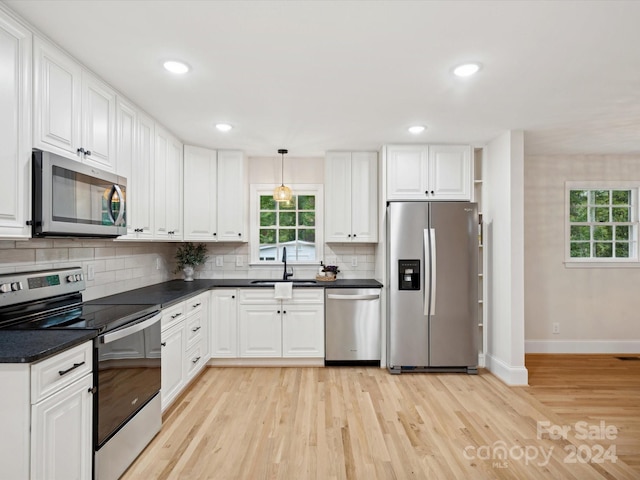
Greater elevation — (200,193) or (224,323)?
(200,193)

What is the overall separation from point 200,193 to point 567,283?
4521 millimetres

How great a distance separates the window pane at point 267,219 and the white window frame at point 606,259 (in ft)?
11.9

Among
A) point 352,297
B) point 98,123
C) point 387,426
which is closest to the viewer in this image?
point 98,123

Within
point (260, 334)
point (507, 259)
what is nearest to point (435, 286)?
point (507, 259)

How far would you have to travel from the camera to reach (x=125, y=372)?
2.08 meters

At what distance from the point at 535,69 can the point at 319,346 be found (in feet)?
10.1

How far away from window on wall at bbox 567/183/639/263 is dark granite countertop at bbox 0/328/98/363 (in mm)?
5092

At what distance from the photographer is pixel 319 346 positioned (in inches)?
156

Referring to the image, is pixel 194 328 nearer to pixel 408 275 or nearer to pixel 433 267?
pixel 408 275

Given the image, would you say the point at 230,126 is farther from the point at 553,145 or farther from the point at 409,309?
the point at 553,145

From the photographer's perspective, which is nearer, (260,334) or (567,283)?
(260,334)

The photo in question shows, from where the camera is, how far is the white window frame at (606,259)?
14.7 ft

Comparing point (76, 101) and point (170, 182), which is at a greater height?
point (76, 101)

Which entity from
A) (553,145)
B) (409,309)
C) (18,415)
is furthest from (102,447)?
(553,145)
